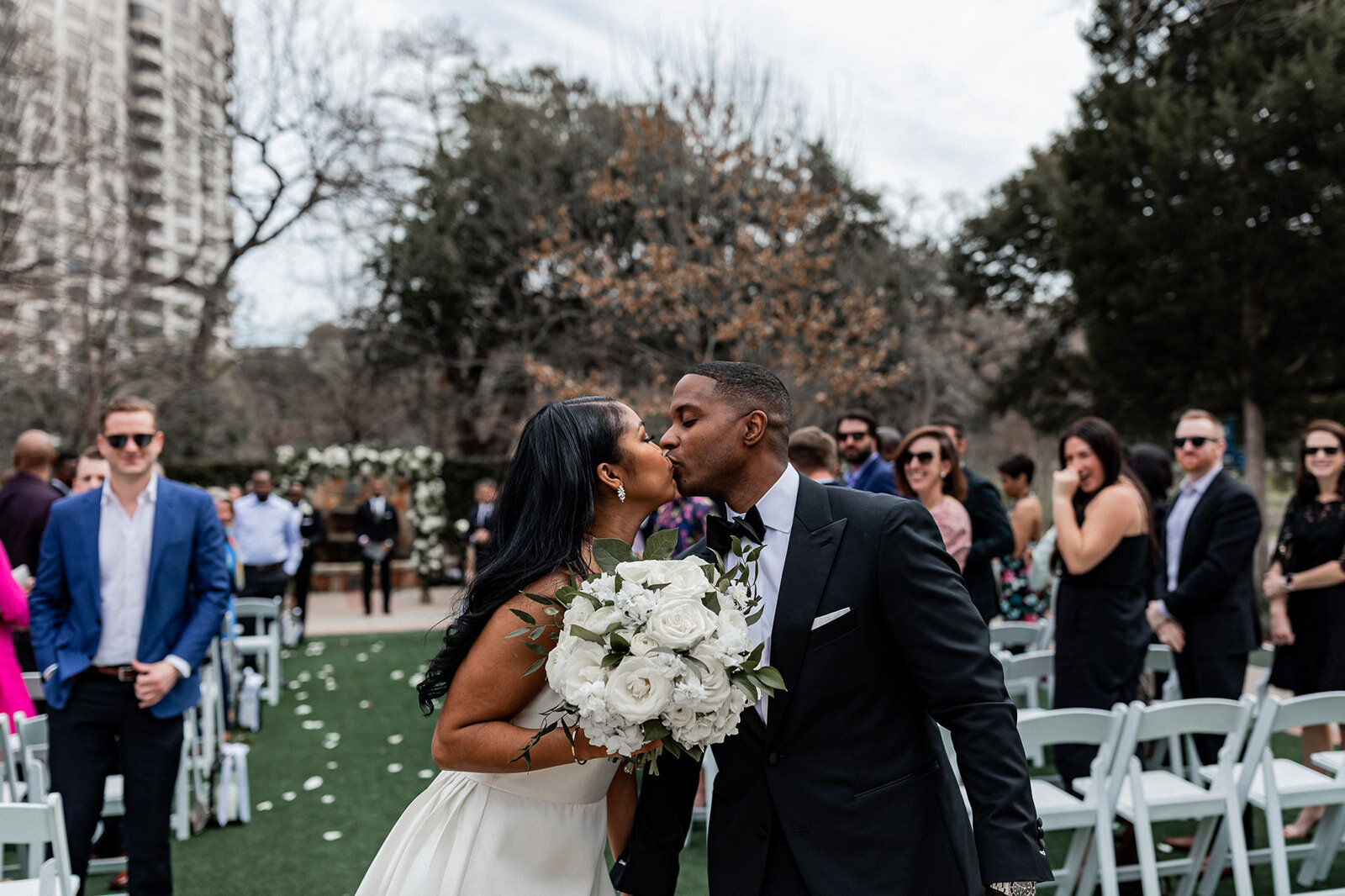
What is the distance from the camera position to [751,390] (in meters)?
2.04

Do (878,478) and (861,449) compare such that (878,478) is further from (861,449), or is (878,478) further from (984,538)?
(984,538)

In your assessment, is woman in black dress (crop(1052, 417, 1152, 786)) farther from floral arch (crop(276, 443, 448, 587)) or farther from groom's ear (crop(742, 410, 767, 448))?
floral arch (crop(276, 443, 448, 587))

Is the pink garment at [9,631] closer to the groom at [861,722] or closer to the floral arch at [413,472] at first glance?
the groom at [861,722]

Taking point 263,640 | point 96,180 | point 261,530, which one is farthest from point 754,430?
point 96,180

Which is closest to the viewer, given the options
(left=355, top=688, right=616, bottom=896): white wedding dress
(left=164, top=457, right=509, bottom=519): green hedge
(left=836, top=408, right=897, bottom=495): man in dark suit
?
(left=355, top=688, right=616, bottom=896): white wedding dress

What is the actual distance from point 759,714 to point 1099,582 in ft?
10.3

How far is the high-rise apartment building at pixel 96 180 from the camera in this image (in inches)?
513

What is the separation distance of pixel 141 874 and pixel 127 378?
51.0ft

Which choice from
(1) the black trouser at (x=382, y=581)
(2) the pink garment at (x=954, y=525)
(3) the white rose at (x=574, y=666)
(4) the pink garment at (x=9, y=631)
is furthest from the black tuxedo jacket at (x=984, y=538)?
(1) the black trouser at (x=382, y=581)

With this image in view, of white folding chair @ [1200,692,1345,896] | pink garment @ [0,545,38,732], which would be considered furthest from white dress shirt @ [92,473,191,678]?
white folding chair @ [1200,692,1345,896]

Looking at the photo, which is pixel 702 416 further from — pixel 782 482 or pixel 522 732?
pixel 522 732

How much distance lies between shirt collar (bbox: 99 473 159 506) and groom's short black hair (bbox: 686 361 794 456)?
2891 millimetres

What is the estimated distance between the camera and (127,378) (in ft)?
55.2

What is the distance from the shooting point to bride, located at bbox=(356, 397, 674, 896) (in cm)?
196
